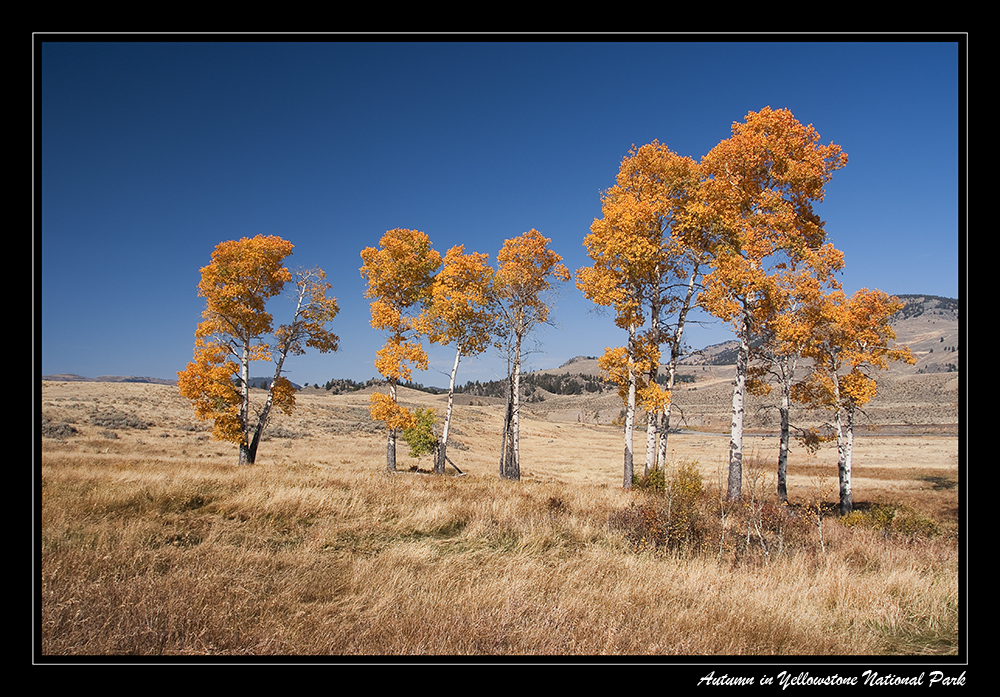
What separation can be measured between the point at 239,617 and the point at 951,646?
27.4 ft

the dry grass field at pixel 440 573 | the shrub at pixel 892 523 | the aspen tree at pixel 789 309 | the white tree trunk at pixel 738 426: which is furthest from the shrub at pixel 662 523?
the aspen tree at pixel 789 309

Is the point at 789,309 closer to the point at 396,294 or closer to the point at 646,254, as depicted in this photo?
the point at 646,254

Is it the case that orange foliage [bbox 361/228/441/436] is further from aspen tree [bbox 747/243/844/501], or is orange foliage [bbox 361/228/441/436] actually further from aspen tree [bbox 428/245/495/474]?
aspen tree [bbox 747/243/844/501]

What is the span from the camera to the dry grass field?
4.59m

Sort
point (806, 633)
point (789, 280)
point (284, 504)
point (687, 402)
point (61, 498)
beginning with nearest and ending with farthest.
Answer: point (806, 633)
point (61, 498)
point (284, 504)
point (789, 280)
point (687, 402)

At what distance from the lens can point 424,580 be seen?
229 inches

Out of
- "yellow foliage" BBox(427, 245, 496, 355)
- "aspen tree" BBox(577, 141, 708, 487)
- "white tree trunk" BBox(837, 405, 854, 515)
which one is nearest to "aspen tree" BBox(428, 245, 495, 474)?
"yellow foliage" BBox(427, 245, 496, 355)

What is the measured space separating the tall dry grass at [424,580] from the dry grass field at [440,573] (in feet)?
0.08

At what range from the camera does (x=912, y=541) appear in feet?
27.6

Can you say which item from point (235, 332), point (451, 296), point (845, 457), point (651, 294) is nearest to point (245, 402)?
point (235, 332)

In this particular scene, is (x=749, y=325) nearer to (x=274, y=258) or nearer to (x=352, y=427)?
(x=274, y=258)

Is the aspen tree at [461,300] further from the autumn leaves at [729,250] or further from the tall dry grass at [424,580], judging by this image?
the tall dry grass at [424,580]

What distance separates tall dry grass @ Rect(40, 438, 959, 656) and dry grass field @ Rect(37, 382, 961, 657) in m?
0.03
